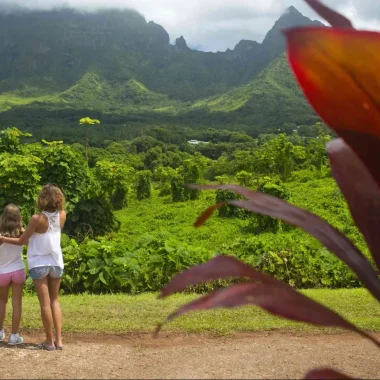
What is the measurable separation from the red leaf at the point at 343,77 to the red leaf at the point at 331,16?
8cm

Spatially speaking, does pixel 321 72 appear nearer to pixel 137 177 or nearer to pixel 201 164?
pixel 137 177

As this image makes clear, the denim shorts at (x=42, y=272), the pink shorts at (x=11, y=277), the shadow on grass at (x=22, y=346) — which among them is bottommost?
the shadow on grass at (x=22, y=346)

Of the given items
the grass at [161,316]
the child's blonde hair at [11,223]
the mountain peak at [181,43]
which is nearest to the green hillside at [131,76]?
the mountain peak at [181,43]

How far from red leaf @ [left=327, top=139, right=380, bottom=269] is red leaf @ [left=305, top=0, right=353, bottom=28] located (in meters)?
0.15

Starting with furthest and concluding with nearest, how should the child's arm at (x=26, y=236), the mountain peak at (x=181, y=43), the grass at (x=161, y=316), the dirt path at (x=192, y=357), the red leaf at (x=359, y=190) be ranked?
1. the mountain peak at (x=181, y=43)
2. the grass at (x=161, y=316)
3. the child's arm at (x=26, y=236)
4. the dirt path at (x=192, y=357)
5. the red leaf at (x=359, y=190)

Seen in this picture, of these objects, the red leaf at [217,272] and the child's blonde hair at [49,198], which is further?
the child's blonde hair at [49,198]

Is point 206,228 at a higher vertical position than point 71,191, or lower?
lower

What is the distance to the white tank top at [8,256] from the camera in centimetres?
348

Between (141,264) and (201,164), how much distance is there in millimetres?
20053

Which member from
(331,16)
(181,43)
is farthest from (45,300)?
(181,43)

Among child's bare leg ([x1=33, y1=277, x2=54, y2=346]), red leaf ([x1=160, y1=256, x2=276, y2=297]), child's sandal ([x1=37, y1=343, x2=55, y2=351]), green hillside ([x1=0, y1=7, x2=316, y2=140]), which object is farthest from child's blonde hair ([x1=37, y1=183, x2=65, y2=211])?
green hillside ([x1=0, y1=7, x2=316, y2=140])

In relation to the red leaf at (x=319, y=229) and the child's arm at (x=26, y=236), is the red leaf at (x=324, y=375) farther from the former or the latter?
the child's arm at (x=26, y=236)

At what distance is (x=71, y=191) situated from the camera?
11125 mm

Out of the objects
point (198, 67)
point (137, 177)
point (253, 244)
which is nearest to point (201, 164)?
point (137, 177)
